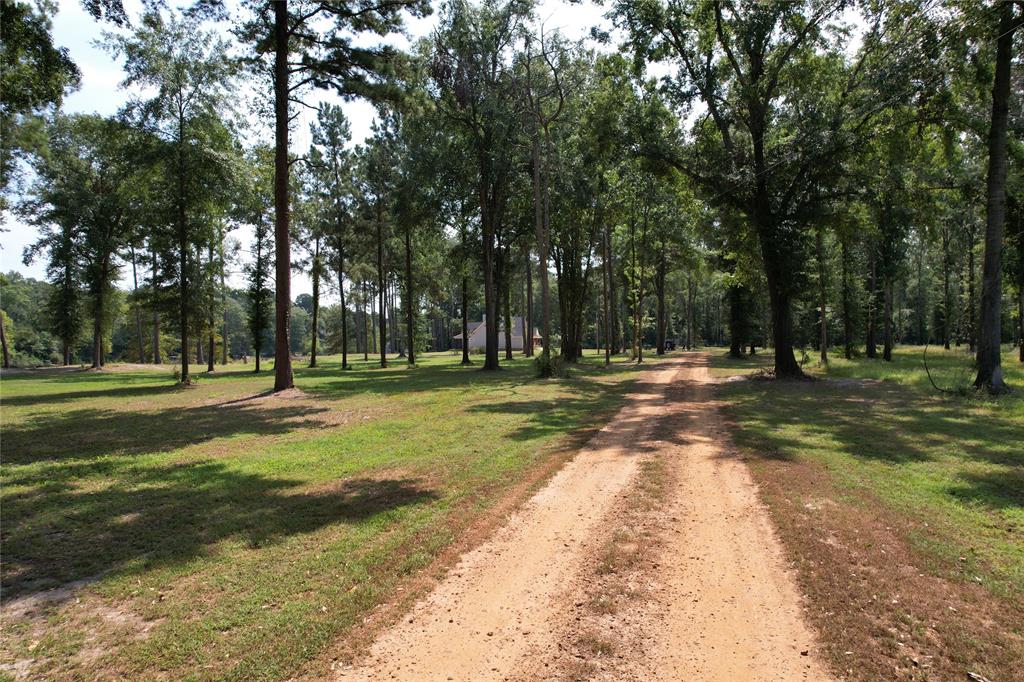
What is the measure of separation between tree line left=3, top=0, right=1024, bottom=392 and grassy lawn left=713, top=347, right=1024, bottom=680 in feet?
27.0

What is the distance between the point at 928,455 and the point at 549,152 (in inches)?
859

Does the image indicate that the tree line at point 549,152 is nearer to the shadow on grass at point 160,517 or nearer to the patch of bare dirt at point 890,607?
the shadow on grass at point 160,517

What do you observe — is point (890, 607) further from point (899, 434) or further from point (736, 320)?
point (736, 320)

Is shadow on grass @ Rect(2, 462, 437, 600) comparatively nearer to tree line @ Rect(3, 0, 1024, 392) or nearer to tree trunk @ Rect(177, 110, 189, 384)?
tree line @ Rect(3, 0, 1024, 392)

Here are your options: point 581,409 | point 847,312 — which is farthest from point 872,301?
point 581,409

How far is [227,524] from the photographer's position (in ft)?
18.8

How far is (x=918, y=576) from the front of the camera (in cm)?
429

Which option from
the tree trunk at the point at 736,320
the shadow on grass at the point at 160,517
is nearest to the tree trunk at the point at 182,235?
the shadow on grass at the point at 160,517

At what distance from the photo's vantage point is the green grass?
4.80 metres

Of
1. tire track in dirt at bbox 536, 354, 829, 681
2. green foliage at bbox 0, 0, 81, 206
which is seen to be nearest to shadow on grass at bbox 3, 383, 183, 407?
green foliage at bbox 0, 0, 81, 206

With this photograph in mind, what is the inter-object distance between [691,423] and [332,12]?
Result: 613 inches

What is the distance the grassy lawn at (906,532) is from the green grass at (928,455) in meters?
0.02

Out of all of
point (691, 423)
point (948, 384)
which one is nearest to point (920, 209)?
point (948, 384)

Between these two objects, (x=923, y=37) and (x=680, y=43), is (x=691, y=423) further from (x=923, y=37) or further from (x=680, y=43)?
(x=680, y=43)
